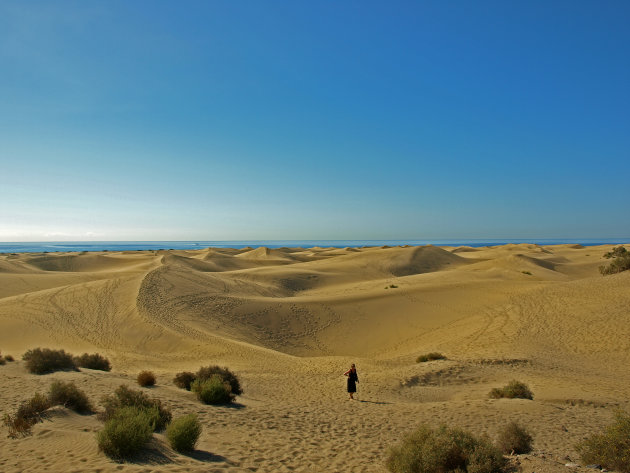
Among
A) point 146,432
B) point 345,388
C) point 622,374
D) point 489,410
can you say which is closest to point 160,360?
point 345,388

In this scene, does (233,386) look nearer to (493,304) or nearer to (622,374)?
(622,374)

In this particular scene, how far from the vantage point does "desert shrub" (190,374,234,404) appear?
10.5m

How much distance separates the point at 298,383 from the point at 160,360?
6531 millimetres

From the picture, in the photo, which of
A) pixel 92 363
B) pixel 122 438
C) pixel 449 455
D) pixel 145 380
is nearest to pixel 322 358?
pixel 145 380

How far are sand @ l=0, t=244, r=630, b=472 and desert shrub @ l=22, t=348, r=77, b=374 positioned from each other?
1.15ft

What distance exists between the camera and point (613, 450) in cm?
600

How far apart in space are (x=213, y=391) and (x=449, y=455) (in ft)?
21.1

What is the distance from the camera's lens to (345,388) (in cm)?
1363

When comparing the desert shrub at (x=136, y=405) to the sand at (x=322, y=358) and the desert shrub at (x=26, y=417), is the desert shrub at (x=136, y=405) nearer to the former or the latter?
the sand at (x=322, y=358)

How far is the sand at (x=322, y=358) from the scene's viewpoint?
7484 mm

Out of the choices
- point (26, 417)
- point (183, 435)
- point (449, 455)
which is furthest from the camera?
point (26, 417)

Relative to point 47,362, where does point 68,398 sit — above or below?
above

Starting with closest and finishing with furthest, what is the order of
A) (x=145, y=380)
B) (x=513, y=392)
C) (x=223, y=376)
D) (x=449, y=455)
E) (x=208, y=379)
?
1. (x=449, y=455)
2. (x=145, y=380)
3. (x=208, y=379)
4. (x=513, y=392)
5. (x=223, y=376)

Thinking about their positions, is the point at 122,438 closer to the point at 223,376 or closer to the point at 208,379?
the point at 208,379
